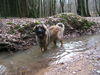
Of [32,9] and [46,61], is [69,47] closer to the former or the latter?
[46,61]

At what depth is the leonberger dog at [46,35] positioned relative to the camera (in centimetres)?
758

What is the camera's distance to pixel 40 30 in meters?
7.52

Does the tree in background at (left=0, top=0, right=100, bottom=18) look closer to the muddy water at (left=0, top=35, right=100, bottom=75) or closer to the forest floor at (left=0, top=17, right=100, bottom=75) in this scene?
the muddy water at (left=0, top=35, right=100, bottom=75)

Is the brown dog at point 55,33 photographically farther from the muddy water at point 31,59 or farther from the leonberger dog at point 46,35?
the muddy water at point 31,59

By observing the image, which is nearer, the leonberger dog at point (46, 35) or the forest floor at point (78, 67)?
the forest floor at point (78, 67)

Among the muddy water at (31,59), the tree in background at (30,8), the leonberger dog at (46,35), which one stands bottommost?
the muddy water at (31,59)

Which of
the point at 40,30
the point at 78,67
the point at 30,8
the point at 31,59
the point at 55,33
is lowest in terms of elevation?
the point at 31,59

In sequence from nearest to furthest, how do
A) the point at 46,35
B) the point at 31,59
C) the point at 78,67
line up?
the point at 78,67 → the point at 31,59 → the point at 46,35

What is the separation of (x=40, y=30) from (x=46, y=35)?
0.57 m

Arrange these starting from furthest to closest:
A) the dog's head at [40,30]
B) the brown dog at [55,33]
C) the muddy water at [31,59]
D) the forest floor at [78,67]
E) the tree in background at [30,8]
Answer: the tree in background at [30,8] → the brown dog at [55,33] → the dog's head at [40,30] → the muddy water at [31,59] → the forest floor at [78,67]

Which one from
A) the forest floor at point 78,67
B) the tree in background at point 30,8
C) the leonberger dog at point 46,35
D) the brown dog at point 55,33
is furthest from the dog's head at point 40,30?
the tree in background at point 30,8

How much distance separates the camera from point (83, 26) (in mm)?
11367

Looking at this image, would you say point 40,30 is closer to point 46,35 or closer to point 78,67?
point 46,35

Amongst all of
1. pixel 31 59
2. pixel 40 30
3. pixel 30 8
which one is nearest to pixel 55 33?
pixel 40 30
